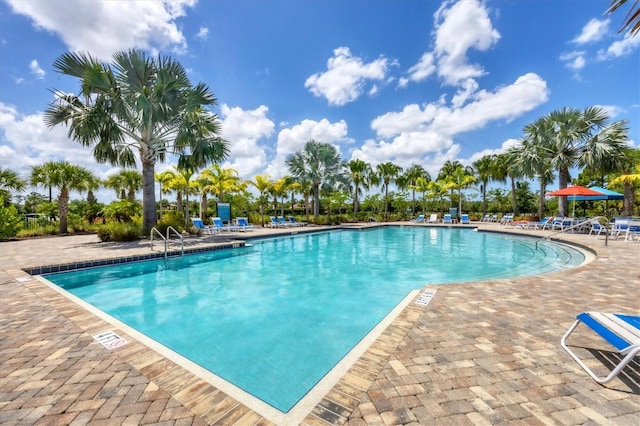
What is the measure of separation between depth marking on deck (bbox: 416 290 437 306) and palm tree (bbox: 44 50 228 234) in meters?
12.1

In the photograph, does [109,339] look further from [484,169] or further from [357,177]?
[484,169]

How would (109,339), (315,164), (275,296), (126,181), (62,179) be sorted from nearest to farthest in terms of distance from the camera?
(109,339), (275,296), (62,179), (126,181), (315,164)

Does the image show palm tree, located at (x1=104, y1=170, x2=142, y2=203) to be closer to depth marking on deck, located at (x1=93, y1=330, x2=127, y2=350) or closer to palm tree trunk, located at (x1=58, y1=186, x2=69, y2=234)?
palm tree trunk, located at (x1=58, y1=186, x2=69, y2=234)

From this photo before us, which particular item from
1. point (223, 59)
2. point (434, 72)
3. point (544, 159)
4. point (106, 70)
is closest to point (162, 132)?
point (106, 70)

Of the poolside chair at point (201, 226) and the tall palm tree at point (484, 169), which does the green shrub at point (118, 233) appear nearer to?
the poolside chair at point (201, 226)

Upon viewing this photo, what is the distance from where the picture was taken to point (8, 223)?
1291 centimetres

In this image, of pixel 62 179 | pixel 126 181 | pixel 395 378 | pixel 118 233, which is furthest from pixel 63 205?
pixel 395 378

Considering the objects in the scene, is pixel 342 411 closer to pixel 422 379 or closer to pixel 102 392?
pixel 422 379

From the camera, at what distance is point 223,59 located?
43.3 feet

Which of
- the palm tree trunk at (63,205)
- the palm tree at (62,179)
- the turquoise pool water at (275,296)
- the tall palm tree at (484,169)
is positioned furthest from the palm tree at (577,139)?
the palm tree trunk at (63,205)

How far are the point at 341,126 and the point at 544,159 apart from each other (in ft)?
46.5

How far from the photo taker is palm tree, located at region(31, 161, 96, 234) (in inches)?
588

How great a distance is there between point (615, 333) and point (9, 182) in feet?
77.5

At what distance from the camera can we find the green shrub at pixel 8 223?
12.7 meters
